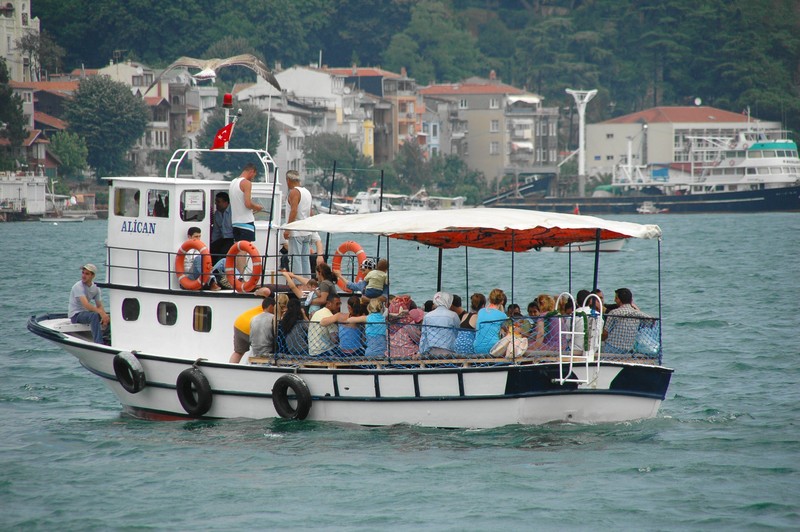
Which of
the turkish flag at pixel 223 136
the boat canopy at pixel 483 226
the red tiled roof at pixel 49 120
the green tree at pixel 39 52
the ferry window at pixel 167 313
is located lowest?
the ferry window at pixel 167 313

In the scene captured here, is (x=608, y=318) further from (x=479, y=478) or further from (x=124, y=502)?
(x=124, y=502)

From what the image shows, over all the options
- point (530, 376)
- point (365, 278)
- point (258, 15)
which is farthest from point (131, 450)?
point (258, 15)

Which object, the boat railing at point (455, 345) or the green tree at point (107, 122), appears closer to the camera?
the boat railing at point (455, 345)

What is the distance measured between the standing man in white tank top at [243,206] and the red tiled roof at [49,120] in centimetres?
9837

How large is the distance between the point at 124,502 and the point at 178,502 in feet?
2.22

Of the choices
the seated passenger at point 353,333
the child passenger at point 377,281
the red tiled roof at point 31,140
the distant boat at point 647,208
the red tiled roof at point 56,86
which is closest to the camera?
the seated passenger at point 353,333

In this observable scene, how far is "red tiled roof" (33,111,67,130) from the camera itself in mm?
114188

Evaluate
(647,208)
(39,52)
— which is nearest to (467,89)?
(647,208)

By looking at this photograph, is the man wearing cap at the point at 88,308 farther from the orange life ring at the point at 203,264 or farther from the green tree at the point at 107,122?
the green tree at the point at 107,122

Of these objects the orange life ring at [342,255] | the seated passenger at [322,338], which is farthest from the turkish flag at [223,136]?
the seated passenger at [322,338]

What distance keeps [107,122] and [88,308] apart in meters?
93.9

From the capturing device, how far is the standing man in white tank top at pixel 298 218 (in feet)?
63.8

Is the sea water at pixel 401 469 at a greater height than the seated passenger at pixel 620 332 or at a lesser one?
lesser

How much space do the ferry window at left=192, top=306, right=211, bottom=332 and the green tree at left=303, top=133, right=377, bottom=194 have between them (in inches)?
3900
